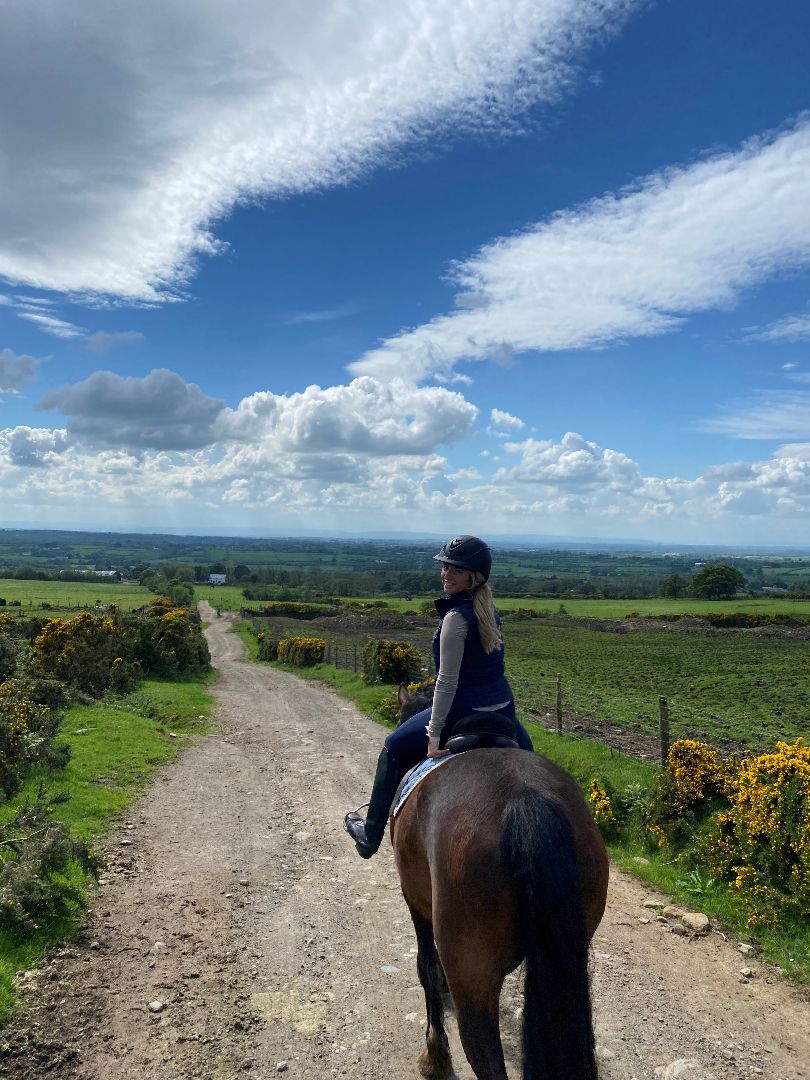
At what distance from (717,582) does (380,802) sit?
91797 mm

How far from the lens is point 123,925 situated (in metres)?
5.97

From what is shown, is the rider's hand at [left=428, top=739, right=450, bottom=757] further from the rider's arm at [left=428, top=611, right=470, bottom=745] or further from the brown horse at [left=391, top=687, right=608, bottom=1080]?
the brown horse at [left=391, top=687, right=608, bottom=1080]

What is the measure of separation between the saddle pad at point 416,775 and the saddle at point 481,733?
0.09m

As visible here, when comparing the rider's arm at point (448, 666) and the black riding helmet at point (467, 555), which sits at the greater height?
the black riding helmet at point (467, 555)

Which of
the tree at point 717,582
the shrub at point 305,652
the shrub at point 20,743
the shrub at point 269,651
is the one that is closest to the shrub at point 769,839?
the shrub at point 20,743

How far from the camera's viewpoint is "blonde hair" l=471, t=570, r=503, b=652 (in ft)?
14.0

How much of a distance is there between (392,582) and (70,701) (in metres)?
105

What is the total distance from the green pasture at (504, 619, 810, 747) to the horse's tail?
1268 centimetres

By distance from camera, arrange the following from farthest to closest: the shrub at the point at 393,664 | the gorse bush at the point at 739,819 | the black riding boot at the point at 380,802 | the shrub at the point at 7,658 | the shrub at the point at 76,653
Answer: the shrub at the point at 393,664 < the shrub at the point at 76,653 < the shrub at the point at 7,658 < the gorse bush at the point at 739,819 < the black riding boot at the point at 380,802

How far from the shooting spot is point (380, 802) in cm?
486

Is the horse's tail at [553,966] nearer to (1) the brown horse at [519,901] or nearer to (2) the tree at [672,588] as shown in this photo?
(1) the brown horse at [519,901]

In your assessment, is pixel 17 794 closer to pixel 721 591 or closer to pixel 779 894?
pixel 779 894

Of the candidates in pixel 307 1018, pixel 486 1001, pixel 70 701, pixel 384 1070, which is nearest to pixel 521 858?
pixel 486 1001

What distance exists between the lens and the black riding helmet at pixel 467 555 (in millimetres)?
4336
